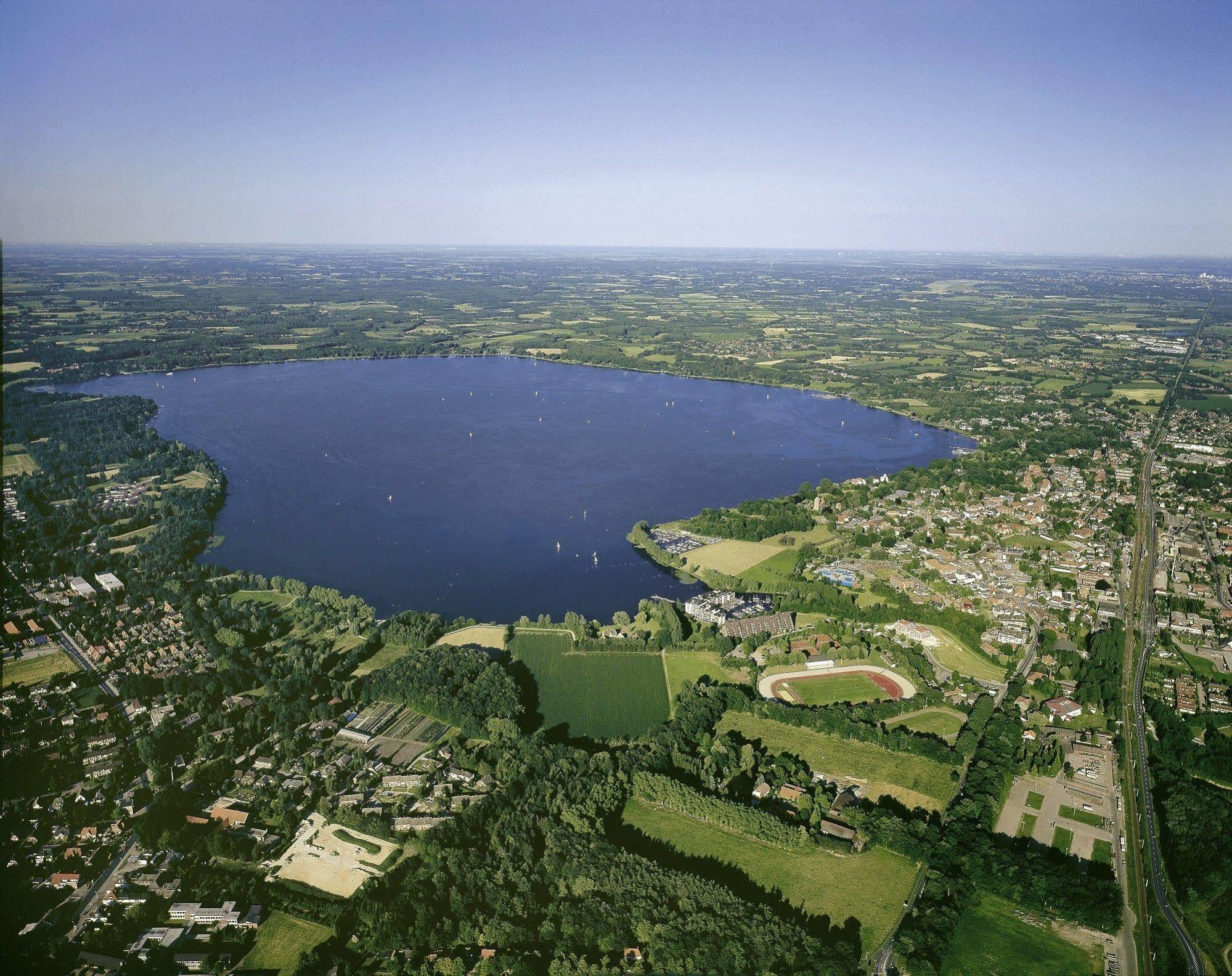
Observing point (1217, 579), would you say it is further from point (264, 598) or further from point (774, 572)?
point (264, 598)

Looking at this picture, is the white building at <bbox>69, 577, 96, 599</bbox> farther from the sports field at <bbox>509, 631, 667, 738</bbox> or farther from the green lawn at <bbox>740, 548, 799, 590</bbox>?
the green lawn at <bbox>740, 548, 799, 590</bbox>

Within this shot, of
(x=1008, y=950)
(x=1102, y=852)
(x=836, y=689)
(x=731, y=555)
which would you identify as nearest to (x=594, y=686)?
(x=836, y=689)

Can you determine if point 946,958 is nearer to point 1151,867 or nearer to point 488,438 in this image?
point 1151,867

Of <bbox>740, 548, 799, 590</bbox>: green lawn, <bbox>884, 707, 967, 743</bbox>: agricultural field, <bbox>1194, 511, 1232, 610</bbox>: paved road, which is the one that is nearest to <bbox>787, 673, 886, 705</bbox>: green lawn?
<bbox>884, 707, 967, 743</bbox>: agricultural field

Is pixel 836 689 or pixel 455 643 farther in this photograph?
pixel 455 643

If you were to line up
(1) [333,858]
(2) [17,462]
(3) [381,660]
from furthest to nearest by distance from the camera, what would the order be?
1. (2) [17,462]
2. (3) [381,660]
3. (1) [333,858]

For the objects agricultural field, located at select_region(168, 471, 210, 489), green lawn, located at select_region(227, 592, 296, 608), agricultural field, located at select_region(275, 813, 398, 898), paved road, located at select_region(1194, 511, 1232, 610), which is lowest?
agricultural field, located at select_region(275, 813, 398, 898)

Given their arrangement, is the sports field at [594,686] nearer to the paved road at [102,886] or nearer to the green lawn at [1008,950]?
the green lawn at [1008,950]
